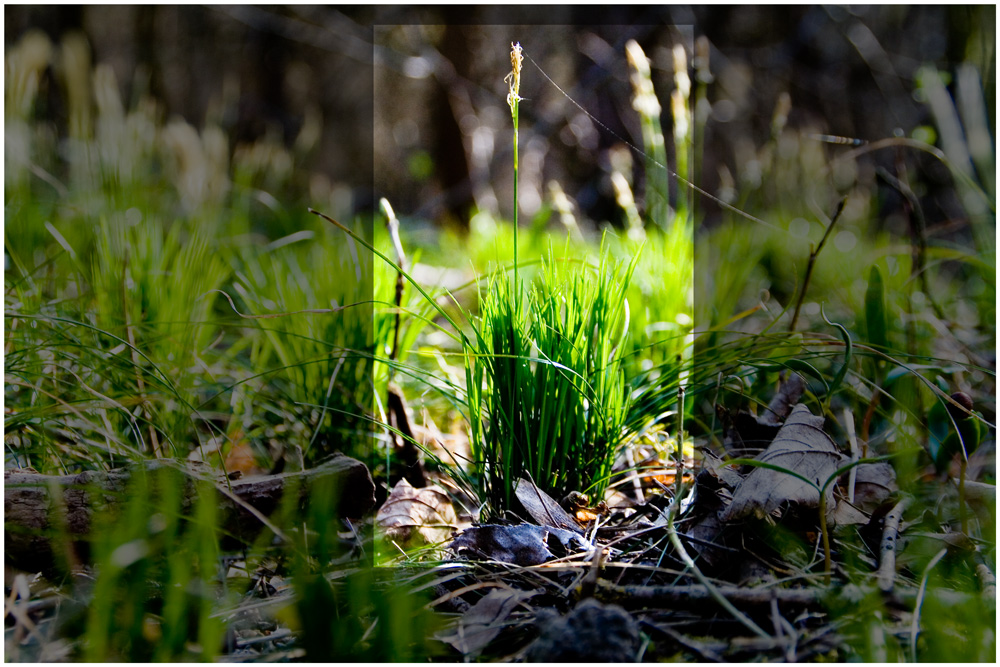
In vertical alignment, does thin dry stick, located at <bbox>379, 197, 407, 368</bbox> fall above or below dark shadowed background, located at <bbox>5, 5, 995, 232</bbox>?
below

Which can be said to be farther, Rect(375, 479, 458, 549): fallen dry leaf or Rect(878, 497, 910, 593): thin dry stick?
Rect(375, 479, 458, 549): fallen dry leaf

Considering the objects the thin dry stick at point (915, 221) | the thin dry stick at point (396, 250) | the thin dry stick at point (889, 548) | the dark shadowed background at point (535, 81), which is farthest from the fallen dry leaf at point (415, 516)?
the dark shadowed background at point (535, 81)

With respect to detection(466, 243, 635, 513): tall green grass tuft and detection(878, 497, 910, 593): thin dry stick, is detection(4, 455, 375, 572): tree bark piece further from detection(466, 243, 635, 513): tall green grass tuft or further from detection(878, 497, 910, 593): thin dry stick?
detection(878, 497, 910, 593): thin dry stick

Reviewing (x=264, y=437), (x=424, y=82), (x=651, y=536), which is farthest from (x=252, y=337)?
(x=424, y=82)

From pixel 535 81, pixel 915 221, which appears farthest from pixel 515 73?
pixel 535 81

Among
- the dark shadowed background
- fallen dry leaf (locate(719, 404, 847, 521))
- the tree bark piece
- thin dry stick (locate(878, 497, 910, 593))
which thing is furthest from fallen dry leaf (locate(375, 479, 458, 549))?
the dark shadowed background

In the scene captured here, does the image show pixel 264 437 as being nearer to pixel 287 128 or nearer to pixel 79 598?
pixel 79 598

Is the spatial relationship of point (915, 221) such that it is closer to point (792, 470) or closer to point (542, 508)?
point (792, 470)

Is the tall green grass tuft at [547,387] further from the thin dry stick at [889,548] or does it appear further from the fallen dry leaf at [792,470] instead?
the thin dry stick at [889,548]
